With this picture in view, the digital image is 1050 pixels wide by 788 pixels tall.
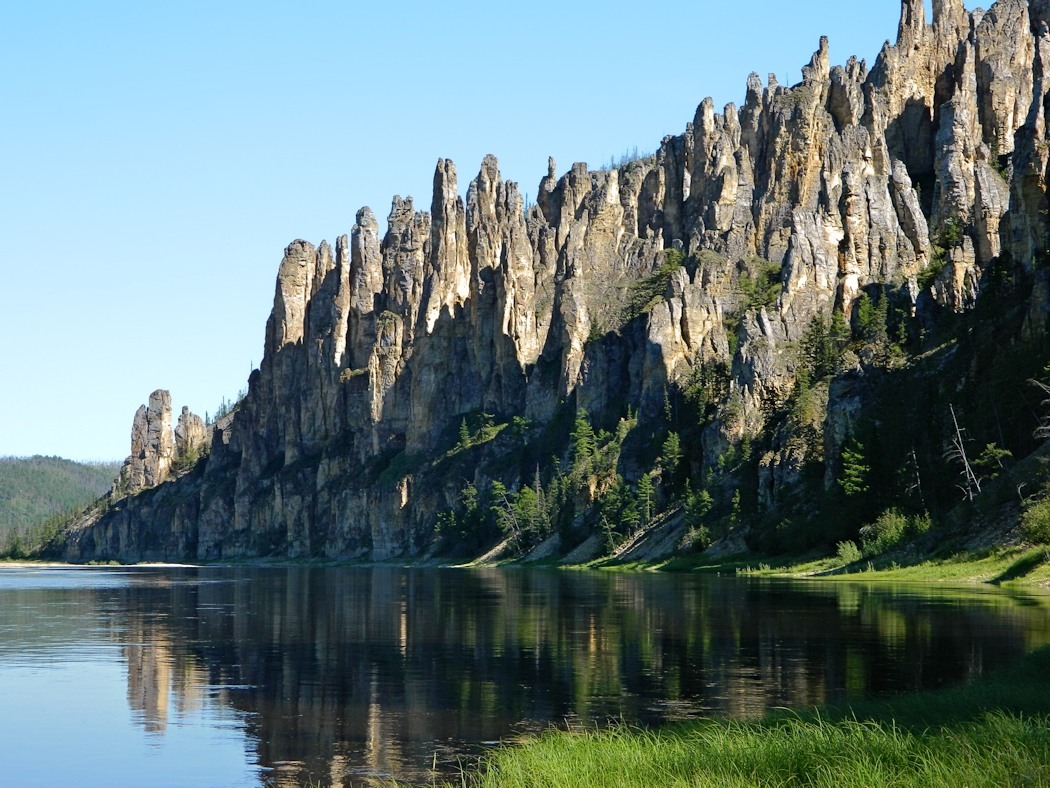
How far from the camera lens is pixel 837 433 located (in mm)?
114688

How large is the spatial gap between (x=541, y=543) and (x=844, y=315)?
44.5 meters

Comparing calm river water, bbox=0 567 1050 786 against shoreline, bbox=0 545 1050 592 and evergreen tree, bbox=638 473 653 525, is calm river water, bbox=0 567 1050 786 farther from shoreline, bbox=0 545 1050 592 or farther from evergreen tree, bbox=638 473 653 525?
evergreen tree, bbox=638 473 653 525

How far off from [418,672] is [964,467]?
6396 cm

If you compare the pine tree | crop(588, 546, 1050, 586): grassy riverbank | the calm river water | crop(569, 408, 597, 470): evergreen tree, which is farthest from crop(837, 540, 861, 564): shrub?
crop(569, 408, 597, 470): evergreen tree

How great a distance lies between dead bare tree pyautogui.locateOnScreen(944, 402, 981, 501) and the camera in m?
88.1

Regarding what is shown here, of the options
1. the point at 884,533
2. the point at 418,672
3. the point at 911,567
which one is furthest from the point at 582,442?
the point at 418,672

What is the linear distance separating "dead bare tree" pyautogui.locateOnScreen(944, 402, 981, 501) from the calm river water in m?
14.9

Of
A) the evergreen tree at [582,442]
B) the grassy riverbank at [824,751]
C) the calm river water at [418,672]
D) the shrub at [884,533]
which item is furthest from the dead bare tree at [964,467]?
the evergreen tree at [582,442]

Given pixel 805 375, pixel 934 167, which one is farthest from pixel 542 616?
pixel 934 167

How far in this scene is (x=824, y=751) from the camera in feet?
71.8

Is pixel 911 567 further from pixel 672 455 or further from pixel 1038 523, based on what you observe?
pixel 672 455

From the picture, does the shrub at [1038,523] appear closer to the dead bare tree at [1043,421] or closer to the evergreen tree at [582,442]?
the dead bare tree at [1043,421]

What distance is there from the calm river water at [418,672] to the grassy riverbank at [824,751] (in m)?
3.28

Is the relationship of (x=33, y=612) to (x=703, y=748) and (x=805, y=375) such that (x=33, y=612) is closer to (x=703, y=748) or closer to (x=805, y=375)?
(x=703, y=748)
